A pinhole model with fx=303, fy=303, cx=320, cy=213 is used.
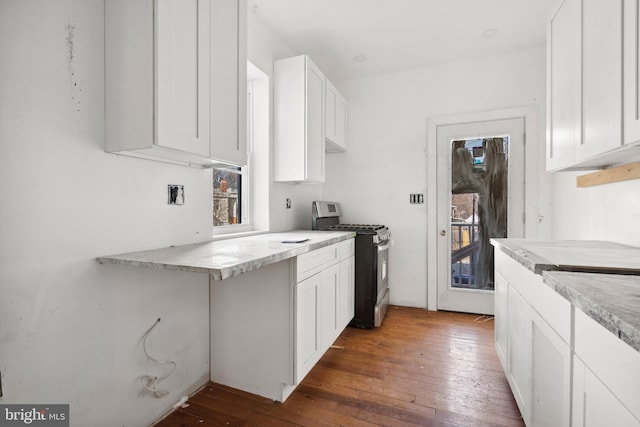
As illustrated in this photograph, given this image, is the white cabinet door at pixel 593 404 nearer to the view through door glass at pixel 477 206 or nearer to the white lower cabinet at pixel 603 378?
the white lower cabinet at pixel 603 378

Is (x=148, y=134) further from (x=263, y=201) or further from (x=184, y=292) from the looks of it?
(x=263, y=201)

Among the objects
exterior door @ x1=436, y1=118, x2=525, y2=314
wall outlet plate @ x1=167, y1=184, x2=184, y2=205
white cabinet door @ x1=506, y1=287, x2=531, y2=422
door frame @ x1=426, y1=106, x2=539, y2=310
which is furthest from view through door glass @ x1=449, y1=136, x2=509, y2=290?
wall outlet plate @ x1=167, y1=184, x2=184, y2=205

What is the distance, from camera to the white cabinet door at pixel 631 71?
A: 3.60 ft

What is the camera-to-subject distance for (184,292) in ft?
6.00

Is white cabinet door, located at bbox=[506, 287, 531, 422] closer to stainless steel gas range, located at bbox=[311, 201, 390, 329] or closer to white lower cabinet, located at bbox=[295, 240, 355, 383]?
white lower cabinet, located at bbox=[295, 240, 355, 383]

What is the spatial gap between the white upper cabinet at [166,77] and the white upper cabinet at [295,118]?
3.35 feet

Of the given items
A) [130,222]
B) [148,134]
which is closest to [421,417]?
[130,222]

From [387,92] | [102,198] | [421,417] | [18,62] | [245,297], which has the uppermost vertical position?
[387,92]

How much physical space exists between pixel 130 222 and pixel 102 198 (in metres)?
0.18

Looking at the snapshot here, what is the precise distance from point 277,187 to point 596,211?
2.44 meters

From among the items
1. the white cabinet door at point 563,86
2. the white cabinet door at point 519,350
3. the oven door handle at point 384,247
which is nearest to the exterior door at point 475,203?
the oven door handle at point 384,247

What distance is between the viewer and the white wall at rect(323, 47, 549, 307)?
10.1ft

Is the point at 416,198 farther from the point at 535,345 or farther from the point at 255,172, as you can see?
the point at 535,345

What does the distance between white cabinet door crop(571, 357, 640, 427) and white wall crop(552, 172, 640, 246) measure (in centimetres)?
125
